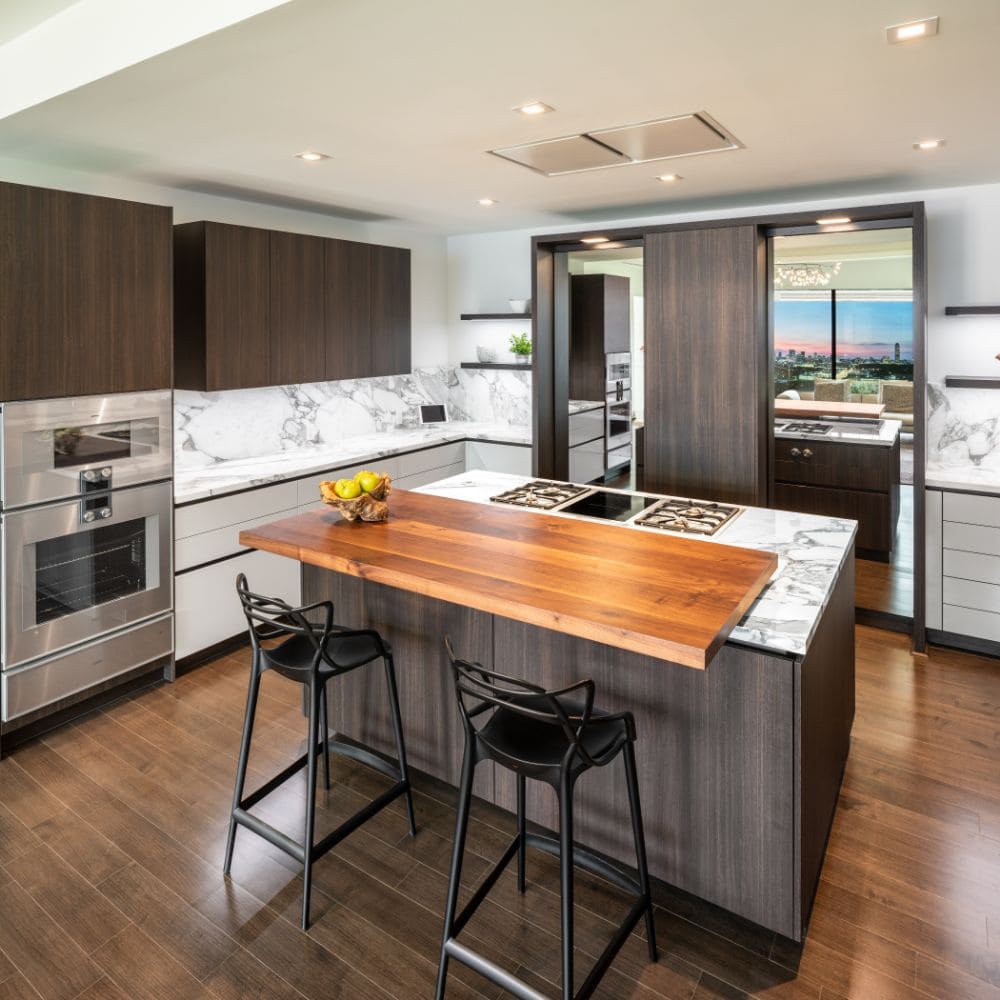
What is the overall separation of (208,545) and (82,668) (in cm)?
80

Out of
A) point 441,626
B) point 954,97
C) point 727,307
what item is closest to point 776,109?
point 954,97

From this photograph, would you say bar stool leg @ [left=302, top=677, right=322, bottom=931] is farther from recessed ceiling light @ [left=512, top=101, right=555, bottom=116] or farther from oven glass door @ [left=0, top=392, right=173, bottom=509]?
recessed ceiling light @ [left=512, top=101, right=555, bottom=116]

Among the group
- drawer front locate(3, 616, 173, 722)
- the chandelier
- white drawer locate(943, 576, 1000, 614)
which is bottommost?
drawer front locate(3, 616, 173, 722)

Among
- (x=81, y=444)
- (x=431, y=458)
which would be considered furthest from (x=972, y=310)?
(x=81, y=444)

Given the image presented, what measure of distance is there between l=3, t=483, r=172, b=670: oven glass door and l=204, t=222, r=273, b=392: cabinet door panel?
0.88m

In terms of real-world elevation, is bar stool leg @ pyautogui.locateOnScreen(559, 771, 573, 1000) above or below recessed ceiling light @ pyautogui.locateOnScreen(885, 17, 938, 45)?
below

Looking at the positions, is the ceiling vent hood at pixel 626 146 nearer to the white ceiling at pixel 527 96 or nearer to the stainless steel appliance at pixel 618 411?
the white ceiling at pixel 527 96

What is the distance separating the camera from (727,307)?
13.7 ft

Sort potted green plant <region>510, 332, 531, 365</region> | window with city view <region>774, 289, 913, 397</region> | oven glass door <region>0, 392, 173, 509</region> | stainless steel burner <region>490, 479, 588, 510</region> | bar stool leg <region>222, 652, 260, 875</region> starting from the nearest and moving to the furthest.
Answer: bar stool leg <region>222, 652, 260, 875</region>
oven glass door <region>0, 392, 173, 509</region>
stainless steel burner <region>490, 479, 588, 510</region>
window with city view <region>774, 289, 913, 397</region>
potted green plant <region>510, 332, 531, 365</region>

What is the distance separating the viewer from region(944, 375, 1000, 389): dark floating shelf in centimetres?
401

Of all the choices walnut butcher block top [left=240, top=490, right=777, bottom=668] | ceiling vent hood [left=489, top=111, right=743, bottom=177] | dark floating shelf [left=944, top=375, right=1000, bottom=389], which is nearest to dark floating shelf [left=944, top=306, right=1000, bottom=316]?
dark floating shelf [left=944, top=375, right=1000, bottom=389]

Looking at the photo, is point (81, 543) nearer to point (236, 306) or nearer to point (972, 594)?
point (236, 306)

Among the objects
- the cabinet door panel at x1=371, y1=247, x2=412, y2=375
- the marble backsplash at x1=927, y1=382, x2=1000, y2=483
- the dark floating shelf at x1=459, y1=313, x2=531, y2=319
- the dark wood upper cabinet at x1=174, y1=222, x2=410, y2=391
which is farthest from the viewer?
the dark floating shelf at x1=459, y1=313, x2=531, y2=319

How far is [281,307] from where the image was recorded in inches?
172
